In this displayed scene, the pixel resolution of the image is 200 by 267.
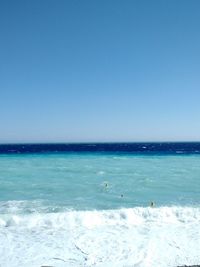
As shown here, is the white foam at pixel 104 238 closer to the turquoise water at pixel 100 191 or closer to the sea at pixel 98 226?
the sea at pixel 98 226

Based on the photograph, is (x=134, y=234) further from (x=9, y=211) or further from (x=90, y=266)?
(x=9, y=211)

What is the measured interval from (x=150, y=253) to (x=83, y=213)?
4.65 metres

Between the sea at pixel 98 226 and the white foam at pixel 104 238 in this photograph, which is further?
the sea at pixel 98 226

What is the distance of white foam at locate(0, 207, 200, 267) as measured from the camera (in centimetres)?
817

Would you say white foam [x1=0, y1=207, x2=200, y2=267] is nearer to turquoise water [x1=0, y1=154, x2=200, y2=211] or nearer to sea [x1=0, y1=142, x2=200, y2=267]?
sea [x1=0, y1=142, x2=200, y2=267]

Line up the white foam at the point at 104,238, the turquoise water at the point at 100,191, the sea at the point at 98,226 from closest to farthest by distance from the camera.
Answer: the white foam at the point at 104,238
the sea at the point at 98,226
the turquoise water at the point at 100,191

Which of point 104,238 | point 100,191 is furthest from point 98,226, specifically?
point 100,191

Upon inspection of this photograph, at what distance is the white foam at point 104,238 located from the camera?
8172 millimetres

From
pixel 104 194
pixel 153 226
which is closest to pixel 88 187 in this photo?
pixel 104 194

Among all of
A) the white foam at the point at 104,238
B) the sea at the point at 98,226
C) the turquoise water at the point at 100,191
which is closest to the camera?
the white foam at the point at 104,238

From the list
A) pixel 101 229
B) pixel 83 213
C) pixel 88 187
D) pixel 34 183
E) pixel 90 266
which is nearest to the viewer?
pixel 90 266

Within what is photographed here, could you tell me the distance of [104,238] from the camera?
390 inches

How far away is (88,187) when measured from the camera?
2077 cm

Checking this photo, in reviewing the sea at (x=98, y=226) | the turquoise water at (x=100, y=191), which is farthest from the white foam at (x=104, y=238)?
the turquoise water at (x=100, y=191)
